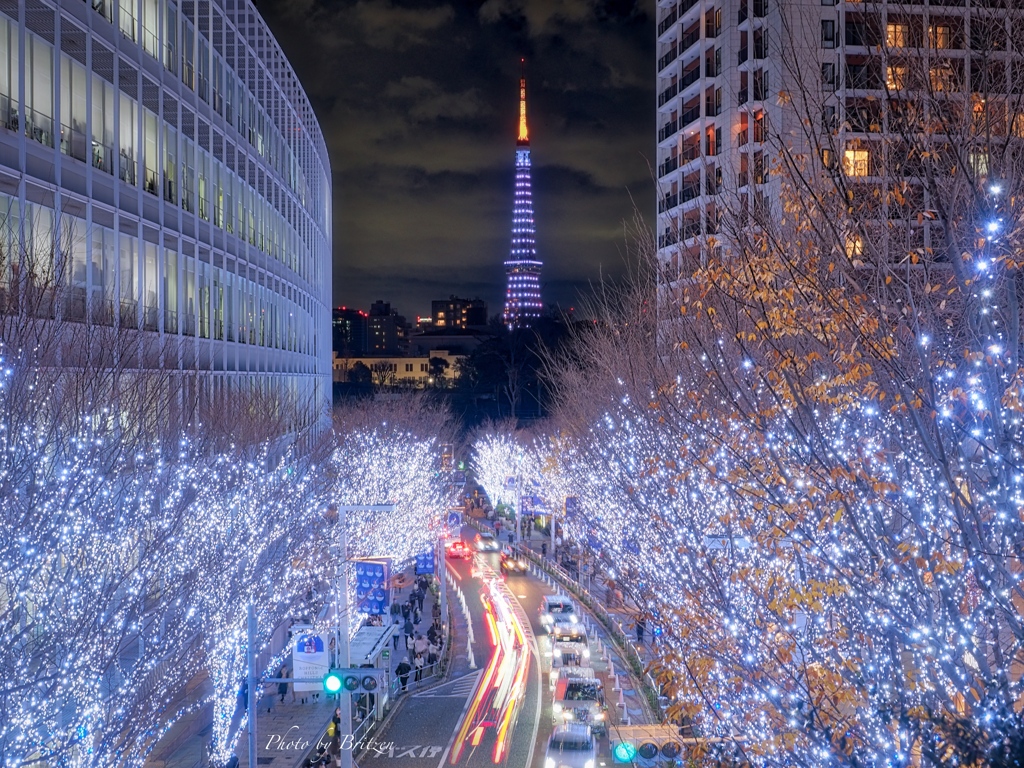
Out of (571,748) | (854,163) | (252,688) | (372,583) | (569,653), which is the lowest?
(569,653)

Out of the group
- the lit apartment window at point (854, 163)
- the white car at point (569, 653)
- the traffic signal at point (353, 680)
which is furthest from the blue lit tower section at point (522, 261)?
the traffic signal at point (353, 680)

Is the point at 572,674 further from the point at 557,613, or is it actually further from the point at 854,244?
the point at 854,244

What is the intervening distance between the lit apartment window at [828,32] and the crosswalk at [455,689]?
23946 millimetres

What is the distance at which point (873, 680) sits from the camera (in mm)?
5414

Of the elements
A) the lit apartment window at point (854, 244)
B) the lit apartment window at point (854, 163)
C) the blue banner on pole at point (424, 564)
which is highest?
the lit apartment window at point (854, 163)

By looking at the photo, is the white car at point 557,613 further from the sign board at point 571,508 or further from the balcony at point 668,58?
the balcony at point 668,58

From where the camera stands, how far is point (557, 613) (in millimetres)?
25750

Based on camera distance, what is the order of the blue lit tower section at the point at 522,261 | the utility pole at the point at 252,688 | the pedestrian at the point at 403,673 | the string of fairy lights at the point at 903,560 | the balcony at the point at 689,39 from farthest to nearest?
the blue lit tower section at the point at 522,261 < the balcony at the point at 689,39 < the pedestrian at the point at 403,673 < the utility pole at the point at 252,688 < the string of fairy lights at the point at 903,560

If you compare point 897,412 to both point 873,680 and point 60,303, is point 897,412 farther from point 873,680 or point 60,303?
point 60,303

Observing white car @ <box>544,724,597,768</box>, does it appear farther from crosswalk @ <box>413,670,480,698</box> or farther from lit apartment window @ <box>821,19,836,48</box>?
lit apartment window @ <box>821,19,836,48</box>

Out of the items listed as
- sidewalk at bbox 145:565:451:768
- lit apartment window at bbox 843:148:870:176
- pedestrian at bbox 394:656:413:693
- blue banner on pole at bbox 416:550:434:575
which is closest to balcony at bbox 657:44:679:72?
lit apartment window at bbox 843:148:870:176

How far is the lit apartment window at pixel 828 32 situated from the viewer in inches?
1122

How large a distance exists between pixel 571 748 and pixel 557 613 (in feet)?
33.5

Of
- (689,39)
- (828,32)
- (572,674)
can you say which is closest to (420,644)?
(572,674)
